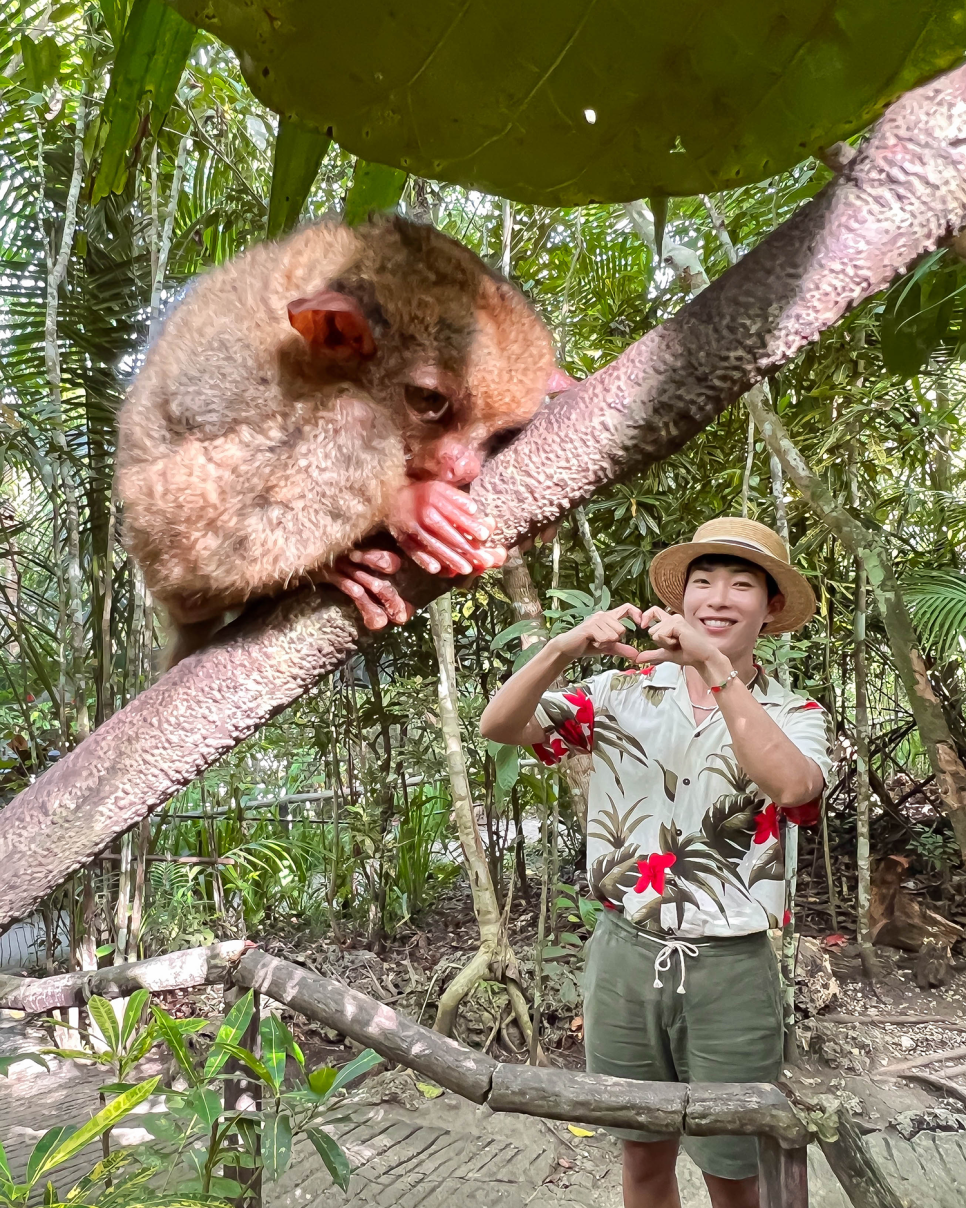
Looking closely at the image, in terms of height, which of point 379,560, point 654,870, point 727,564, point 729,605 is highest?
point 727,564

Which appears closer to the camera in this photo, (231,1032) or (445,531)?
(445,531)

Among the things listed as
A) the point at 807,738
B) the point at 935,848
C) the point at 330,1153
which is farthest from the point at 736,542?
the point at 935,848

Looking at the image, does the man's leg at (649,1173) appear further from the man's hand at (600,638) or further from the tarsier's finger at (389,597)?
the tarsier's finger at (389,597)

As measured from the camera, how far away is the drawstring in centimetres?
182

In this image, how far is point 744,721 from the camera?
158cm

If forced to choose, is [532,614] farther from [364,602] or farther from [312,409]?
[364,602]

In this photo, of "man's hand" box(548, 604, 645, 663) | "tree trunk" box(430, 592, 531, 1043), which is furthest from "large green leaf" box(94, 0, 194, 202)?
"tree trunk" box(430, 592, 531, 1043)

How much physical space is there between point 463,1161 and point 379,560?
8.76 ft

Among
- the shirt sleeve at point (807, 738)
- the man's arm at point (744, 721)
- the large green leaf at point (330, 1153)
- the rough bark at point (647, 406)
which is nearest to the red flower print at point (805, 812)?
the shirt sleeve at point (807, 738)

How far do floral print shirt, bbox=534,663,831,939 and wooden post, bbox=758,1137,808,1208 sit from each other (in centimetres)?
59

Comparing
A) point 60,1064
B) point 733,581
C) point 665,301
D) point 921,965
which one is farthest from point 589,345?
point 60,1064

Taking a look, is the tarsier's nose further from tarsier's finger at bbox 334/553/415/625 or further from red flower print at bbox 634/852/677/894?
red flower print at bbox 634/852/677/894

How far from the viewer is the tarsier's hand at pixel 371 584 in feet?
2.29

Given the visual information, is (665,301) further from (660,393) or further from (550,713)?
(660,393)
